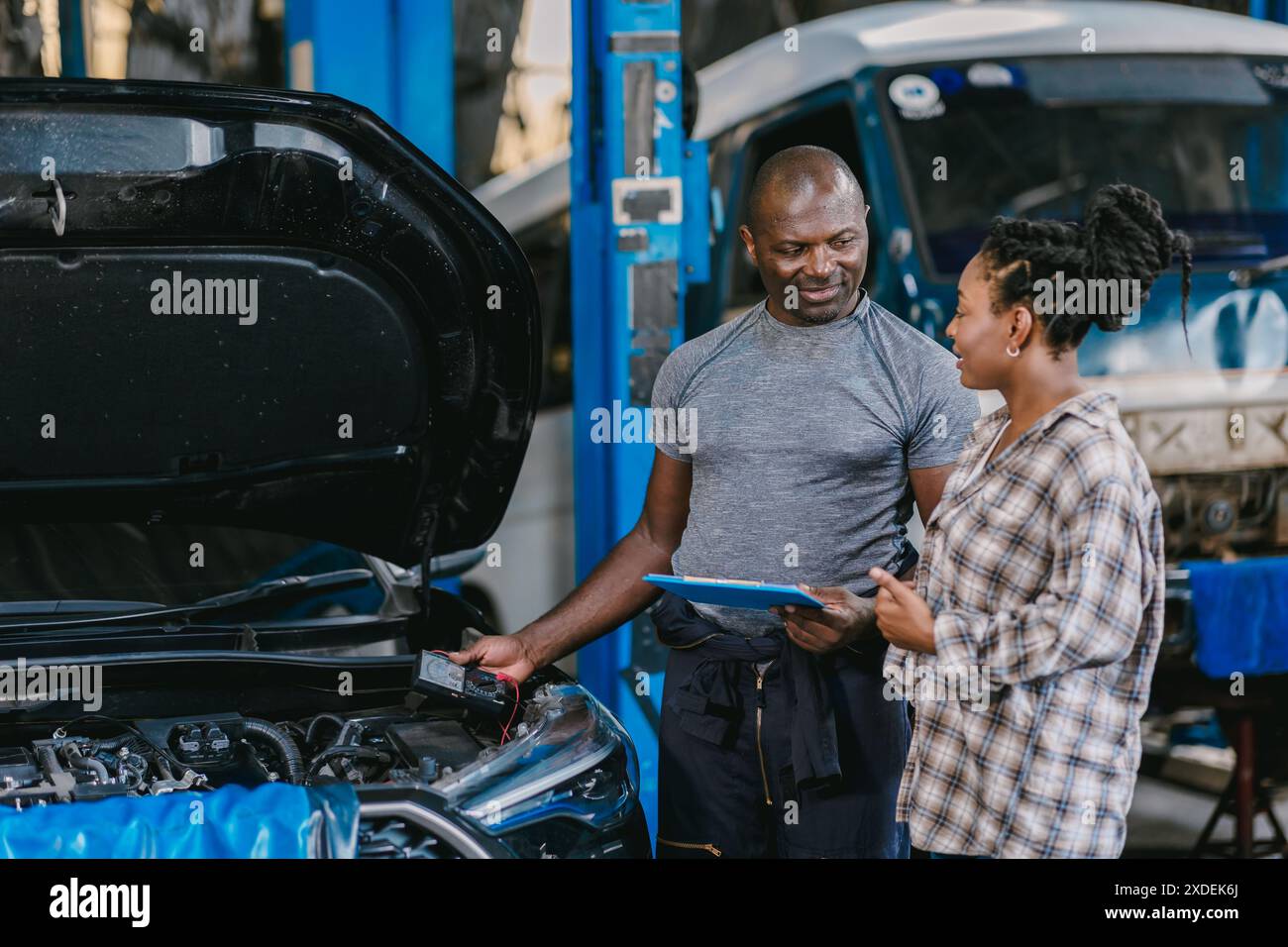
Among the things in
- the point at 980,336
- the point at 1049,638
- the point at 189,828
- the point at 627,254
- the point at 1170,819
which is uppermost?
the point at 627,254

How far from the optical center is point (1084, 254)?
1.97 m

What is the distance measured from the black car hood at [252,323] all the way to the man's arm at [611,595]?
273 millimetres

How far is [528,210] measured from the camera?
6.27m

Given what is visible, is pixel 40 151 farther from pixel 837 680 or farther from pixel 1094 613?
pixel 1094 613

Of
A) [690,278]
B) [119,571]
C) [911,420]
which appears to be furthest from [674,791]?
[690,278]

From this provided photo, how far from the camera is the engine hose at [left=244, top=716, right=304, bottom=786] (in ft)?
7.25

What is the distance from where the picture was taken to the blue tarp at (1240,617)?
12.1 feet

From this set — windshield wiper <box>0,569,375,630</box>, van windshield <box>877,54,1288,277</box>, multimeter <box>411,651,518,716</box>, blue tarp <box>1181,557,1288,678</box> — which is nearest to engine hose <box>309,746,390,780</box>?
multimeter <box>411,651,518,716</box>

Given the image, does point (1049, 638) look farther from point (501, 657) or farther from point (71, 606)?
point (71, 606)

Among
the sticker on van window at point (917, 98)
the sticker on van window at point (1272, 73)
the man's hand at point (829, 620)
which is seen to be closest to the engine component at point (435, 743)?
the man's hand at point (829, 620)

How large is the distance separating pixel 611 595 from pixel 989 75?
2.74 metres

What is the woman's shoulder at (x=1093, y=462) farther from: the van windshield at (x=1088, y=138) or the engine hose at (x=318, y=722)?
the van windshield at (x=1088, y=138)

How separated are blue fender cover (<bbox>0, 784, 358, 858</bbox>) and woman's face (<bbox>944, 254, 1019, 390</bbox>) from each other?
1.07 metres

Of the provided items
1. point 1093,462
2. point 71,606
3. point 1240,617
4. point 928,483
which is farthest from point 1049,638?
point 1240,617
